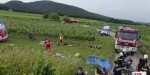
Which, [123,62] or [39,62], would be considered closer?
[39,62]

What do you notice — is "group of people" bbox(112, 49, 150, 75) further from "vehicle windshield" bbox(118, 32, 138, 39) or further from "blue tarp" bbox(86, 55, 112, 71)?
"vehicle windshield" bbox(118, 32, 138, 39)

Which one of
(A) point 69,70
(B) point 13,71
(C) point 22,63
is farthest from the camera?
(A) point 69,70

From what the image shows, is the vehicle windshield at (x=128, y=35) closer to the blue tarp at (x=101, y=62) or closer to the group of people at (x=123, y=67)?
the blue tarp at (x=101, y=62)

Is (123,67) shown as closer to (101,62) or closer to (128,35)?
(101,62)

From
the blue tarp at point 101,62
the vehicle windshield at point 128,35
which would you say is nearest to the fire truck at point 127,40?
the vehicle windshield at point 128,35

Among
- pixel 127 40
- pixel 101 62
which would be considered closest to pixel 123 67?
pixel 101 62

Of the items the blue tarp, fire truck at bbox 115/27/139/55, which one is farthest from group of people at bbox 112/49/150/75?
fire truck at bbox 115/27/139/55

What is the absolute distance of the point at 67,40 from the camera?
32.3 m

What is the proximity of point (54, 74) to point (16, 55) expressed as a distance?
285 cm

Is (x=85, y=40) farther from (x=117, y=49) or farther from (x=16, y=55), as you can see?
(x=16, y=55)

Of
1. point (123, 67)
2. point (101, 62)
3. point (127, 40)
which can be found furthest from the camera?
point (127, 40)

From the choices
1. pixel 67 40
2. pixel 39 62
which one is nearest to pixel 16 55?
pixel 39 62

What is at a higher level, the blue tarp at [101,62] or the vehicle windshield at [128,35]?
the vehicle windshield at [128,35]

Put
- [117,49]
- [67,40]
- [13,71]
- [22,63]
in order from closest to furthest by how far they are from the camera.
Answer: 1. [13,71]
2. [22,63]
3. [117,49]
4. [67,40]
